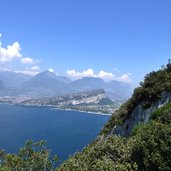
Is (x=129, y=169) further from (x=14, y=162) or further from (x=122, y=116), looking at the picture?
(x=122, y=116)

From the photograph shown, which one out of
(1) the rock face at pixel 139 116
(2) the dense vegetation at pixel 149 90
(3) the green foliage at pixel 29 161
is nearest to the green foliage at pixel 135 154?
(3) the green foliage at pixel 29 161

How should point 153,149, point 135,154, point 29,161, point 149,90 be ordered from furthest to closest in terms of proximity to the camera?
1. point 149,90
2. point 29,161
3. point 135,154
4. point 153,149

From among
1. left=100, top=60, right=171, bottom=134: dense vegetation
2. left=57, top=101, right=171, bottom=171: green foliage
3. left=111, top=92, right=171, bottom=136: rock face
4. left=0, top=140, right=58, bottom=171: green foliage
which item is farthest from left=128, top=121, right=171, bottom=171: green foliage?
left=100, top=60, right=171, bottom=134: dense vegetation

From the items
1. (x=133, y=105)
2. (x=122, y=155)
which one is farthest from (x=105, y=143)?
(x=133, y=105)

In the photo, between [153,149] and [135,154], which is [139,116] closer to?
[135,154]

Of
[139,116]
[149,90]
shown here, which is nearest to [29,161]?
[139,116]

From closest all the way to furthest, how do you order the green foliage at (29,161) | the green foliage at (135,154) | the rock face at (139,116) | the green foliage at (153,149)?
1. the green foliage at (135,154)
2. the green foliage at (153,149)
3. the green foliage at (29,161)
4. the rock face at (139,116)

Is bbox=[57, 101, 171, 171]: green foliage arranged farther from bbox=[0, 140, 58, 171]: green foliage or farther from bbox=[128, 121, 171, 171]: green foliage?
bbox=[0, 140, 58, 171]: green foliage

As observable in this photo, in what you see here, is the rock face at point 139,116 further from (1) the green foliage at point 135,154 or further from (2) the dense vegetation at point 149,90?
(1) the green foliage at point 135,154

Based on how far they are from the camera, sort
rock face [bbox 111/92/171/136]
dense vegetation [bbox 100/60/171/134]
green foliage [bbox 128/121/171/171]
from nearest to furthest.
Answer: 1. green foliage [bbox 128/121/171/171]
2. rock face [bbox 111/92/171/136]
3. dense vegetation [bbox 100/60/171/134]

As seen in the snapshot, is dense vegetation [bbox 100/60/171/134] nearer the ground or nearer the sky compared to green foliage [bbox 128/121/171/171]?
nearer the sky
